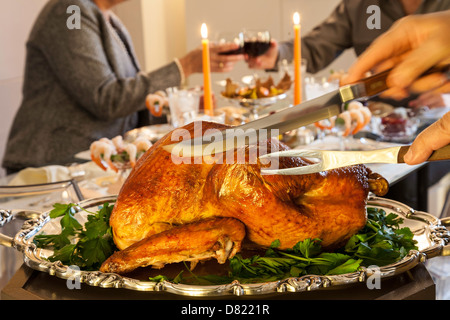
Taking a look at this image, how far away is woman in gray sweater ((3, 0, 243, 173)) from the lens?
2465mm

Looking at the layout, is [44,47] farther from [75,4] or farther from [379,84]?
[379,84]

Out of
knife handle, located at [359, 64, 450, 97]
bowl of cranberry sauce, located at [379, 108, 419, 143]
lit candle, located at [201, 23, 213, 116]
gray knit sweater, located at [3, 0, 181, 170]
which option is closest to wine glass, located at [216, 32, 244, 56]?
gray knit sweater, located at [3, 0, 181, 170]

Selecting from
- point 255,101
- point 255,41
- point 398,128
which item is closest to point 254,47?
point 255,41

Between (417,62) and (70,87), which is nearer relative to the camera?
(417,62)

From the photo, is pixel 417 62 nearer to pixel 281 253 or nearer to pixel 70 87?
pixel 281 253

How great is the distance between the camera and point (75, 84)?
2488 mm

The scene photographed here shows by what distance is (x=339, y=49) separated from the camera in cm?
327

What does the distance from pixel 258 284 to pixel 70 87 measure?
1.99m

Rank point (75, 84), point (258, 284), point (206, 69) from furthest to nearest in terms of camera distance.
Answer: point (75, 84)
point (206, 69)
point (258, 284)

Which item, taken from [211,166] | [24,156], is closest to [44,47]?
[24,156]

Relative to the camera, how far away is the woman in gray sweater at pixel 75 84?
246 cm

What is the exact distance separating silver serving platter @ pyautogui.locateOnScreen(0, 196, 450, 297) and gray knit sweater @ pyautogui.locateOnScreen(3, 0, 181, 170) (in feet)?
5.34

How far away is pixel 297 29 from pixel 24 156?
1.43 meters

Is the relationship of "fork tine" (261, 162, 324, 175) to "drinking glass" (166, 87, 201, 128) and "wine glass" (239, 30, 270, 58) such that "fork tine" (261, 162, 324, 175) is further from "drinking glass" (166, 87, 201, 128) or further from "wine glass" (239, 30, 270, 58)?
"wine glass" (239, 30, 270, 58)
